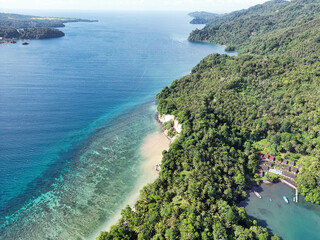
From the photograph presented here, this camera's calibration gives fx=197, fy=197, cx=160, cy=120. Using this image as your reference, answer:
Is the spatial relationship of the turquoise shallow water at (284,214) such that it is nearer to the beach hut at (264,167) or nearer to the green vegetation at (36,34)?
the beach hut at (264,167)

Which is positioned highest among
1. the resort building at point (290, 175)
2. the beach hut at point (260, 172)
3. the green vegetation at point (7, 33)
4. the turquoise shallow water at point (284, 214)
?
the green vegetation at point (7, 33)

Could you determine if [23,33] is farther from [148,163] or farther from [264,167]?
[264,167]

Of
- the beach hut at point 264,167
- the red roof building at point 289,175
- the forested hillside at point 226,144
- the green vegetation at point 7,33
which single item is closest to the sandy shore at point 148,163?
the forested hillside at point 226,144

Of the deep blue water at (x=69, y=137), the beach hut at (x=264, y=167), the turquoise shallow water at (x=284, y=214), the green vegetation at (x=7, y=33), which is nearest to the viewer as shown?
the turquoise shallow water at (x=284, y=214)

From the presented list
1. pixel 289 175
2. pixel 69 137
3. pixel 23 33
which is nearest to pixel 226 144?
pixel 289 175

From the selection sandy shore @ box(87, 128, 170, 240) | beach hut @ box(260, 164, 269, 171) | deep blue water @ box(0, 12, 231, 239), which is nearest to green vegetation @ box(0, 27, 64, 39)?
deep blue water @ box(0, 12, 231, 239)

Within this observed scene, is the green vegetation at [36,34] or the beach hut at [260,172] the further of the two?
the green vegetation at [36,34]

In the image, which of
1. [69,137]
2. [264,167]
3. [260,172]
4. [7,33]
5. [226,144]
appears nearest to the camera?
[260,172]
